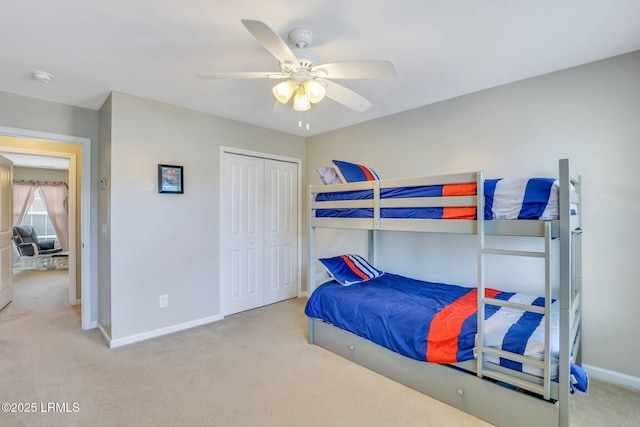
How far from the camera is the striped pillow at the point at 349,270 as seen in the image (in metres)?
2.98

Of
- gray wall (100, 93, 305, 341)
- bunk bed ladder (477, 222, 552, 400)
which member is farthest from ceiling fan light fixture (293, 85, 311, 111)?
gray wall (100, 93, 305, 341)

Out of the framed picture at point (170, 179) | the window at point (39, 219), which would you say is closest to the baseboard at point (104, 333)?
the framed picture at point (170, 179)

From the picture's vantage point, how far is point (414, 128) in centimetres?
334

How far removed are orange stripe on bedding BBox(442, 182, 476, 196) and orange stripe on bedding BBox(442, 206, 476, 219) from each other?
0.09 metres

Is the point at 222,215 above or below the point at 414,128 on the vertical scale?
below

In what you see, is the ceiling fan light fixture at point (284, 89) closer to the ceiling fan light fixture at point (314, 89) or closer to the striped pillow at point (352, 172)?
the ceiling fan light fixture at point (314, 89)

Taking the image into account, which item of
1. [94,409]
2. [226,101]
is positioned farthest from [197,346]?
[226,101]

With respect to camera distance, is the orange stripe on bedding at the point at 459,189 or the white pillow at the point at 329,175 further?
the white pillow at the point at 329,175

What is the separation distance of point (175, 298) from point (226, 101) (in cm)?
216

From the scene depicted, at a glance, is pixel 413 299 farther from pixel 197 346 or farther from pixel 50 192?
pixel 50 192

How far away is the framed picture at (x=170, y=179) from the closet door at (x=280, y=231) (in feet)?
3.81

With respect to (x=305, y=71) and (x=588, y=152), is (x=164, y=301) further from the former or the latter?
(x=588, y=152)

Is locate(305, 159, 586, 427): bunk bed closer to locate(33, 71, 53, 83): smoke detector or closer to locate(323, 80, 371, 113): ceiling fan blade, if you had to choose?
locate(323, 80, 371, 113): ceiling fan blade

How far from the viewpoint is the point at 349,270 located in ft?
10.2
